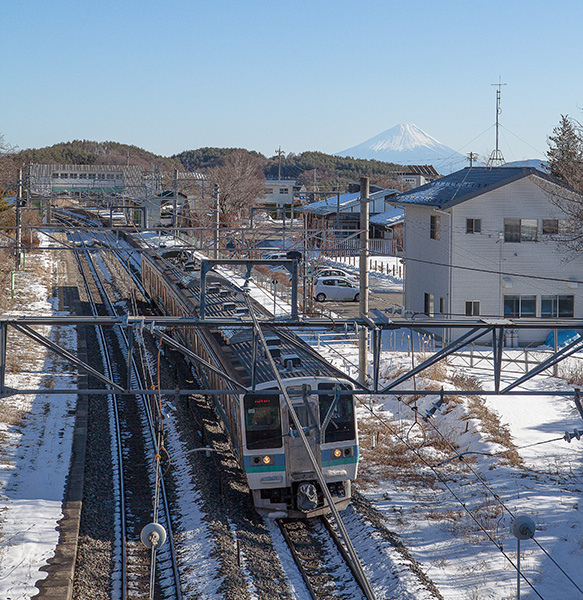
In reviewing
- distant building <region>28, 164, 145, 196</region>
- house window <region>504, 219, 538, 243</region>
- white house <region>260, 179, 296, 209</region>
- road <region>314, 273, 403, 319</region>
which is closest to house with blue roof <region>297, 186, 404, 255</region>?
road <region>314, 273, 403, 319</region>

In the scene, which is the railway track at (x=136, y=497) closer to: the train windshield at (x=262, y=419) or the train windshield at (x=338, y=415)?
the train windshield at (x=262, y=419)

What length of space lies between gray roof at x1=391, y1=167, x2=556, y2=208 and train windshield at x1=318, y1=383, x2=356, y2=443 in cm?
1367

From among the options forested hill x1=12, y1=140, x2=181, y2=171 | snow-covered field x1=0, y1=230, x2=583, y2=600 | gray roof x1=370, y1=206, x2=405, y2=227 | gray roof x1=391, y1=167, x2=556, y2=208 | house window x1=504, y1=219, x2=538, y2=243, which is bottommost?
snow-covered field x1=0, y1=230, x2=583, y2=600

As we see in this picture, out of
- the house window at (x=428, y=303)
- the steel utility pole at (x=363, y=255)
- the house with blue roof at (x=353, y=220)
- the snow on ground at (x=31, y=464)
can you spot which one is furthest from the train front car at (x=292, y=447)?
the house with blue roof at (x=353, y=220)

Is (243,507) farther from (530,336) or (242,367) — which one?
(530,336)

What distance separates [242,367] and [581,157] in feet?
50.5

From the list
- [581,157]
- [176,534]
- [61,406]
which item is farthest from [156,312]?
[176,534]

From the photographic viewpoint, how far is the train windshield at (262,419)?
10.2m

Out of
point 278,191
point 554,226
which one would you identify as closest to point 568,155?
point 554,226

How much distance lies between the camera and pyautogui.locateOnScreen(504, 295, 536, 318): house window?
23.1 metres

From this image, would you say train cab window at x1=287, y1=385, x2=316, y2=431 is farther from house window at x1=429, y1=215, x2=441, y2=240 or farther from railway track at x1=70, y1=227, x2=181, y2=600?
house window at x1=429, y1=215, x2=441, y2=240

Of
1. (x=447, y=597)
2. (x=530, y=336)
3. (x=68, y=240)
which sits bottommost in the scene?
(x=447, y=597)

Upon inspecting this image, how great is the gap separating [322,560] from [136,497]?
11.4ft

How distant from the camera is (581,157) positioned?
22.0 meters
